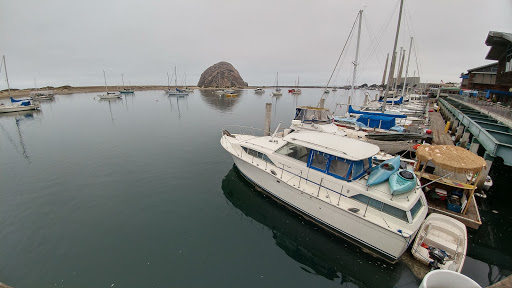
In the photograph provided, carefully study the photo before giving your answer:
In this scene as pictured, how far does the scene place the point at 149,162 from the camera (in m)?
17.5

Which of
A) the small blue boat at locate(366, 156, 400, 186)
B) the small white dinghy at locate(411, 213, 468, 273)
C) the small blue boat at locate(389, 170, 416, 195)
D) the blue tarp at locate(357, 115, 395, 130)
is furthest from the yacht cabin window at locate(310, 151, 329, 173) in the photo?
the blue tarp at locate(357, 115, 395, 130)

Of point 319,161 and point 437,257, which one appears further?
point 319,161

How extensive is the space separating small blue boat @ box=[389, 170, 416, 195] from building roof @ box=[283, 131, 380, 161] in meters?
1.32

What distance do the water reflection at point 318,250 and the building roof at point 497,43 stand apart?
106ft

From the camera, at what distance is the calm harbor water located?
788 centimetres

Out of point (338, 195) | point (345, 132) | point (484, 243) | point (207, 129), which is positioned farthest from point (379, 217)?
point (207, 129)

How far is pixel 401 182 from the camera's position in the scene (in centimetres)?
861

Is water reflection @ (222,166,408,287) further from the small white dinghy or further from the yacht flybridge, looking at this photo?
the small white dinghy

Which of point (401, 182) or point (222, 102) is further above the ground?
point (222, 102)

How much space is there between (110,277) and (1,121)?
155 feet

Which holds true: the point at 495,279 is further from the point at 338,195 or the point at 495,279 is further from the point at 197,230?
the point at 197,230

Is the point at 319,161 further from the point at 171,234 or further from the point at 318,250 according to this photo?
the point at 171,234

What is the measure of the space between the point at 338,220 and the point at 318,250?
1.62 m

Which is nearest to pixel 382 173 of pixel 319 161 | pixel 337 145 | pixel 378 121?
pixel 337 145
